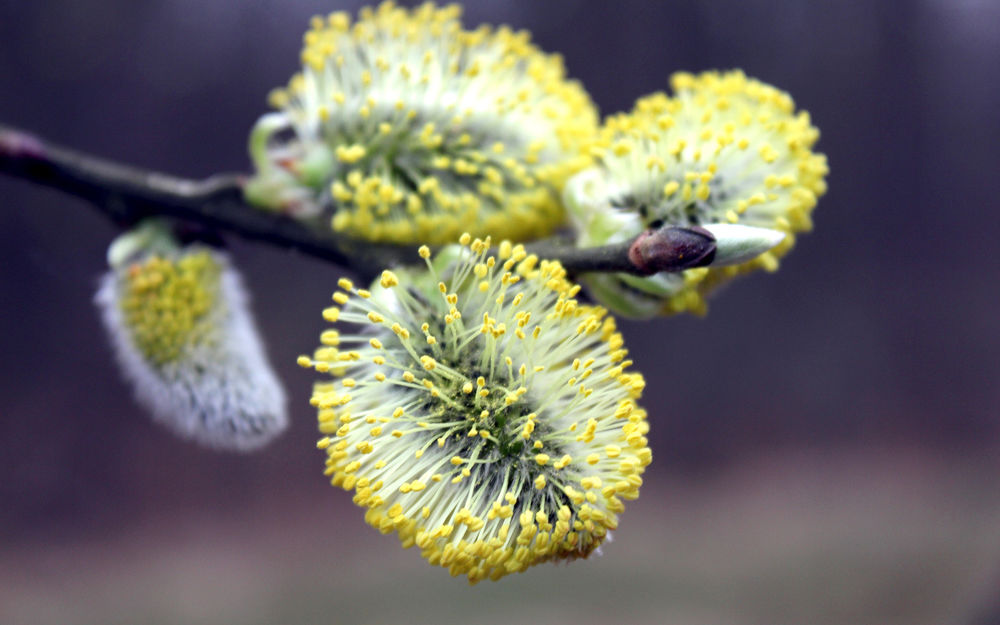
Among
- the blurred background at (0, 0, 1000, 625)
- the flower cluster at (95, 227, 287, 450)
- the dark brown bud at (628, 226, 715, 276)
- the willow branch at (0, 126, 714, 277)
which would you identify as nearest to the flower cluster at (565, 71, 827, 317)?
the dark brown bud at (628, 226, 715, 276)

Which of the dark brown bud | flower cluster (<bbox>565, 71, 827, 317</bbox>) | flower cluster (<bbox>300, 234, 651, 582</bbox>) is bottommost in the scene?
flower cluster (<bbox>300, 234, 651, 582</bbox>)

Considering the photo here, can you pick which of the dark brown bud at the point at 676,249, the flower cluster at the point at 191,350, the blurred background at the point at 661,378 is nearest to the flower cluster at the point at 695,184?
the dark brown bud at the point at 676,249

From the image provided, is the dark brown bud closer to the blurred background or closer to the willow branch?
the willow branch

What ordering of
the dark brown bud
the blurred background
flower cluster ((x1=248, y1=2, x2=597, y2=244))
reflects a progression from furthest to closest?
the blurred background
flower cluster ((x1=248, y1=2, x2=597, y2=244))
the dark brown bud

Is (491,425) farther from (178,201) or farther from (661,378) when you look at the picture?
(661,378)

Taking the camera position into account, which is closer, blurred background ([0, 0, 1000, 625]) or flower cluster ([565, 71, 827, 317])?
flower cluster ([565, 71, 827, 317])

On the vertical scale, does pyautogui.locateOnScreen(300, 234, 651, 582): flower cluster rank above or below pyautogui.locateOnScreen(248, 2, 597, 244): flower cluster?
below

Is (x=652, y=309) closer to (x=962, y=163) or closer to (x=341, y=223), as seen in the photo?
(x=341, y=223)
